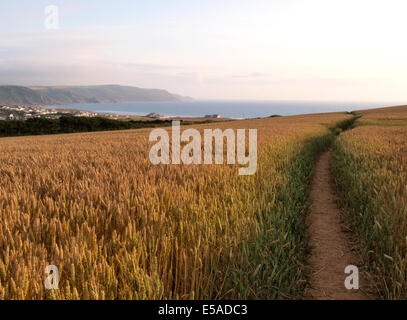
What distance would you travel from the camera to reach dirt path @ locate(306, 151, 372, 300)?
10.0ft

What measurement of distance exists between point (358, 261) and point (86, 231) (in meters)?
3.43

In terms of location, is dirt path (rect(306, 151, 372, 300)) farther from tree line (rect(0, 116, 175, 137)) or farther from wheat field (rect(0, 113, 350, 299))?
tree line (rect(0, 116, 175, 137))

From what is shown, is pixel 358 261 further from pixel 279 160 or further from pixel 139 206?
pixel 279 160

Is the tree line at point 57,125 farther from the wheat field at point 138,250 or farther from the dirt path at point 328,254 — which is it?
the dirt path at point 328,254

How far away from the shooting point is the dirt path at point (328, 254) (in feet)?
10.0

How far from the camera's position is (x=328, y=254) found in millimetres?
4004

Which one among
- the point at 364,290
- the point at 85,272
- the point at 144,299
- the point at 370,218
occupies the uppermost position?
the point at 85,272

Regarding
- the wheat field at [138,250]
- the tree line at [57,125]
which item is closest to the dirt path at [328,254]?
the wheat field at [138,250]

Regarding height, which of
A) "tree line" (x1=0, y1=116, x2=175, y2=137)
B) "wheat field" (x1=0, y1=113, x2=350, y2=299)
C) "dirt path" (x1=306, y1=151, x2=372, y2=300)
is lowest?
"dirt path" (x1=306, y1=151, x2=372, y2=300)

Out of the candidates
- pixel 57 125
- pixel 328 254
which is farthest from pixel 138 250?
pixel 57 125

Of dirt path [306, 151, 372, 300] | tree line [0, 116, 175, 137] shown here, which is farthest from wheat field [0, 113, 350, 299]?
tree line [0, 116, 175, 137]

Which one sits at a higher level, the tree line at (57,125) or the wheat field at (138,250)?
the tree line at (57,125)
